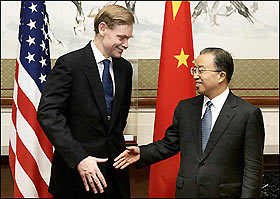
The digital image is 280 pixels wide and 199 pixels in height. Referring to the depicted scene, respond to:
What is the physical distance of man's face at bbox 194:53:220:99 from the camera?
100 inches

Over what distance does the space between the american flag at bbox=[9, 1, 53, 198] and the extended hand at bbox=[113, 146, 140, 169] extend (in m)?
1.33

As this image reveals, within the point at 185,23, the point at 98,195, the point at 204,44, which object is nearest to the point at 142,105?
the point at 204,44

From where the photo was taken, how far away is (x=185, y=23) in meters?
3.79

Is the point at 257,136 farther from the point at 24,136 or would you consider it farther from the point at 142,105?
the point at 142,105

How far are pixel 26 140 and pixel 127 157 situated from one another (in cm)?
138

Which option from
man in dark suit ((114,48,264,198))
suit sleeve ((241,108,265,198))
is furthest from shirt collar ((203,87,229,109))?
suit sleeve ((241,108,265,198))

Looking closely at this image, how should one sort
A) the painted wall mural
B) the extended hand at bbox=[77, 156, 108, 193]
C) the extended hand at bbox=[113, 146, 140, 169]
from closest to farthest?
the extended hand at bbox=[77, 156, 108, 193] < the extended hand at bbox=[113, 146, 140, 169] < the painted wall mural

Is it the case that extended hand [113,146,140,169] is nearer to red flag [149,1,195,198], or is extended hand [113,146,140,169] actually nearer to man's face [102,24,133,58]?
man's face [102,24,133,58]

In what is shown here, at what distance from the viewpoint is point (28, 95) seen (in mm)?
3695

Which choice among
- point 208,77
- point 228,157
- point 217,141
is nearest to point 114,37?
point 208,77

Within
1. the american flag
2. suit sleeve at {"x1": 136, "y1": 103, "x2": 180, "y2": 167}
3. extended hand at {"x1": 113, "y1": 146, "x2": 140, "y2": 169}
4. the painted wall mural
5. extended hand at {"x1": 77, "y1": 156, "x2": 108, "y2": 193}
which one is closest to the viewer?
extended hand at {"x1": 77, "y1": 156, "x2": 108, "y2": 193}

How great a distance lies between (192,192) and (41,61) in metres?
1.86

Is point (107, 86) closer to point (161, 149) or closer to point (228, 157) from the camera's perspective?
point (161, 149)

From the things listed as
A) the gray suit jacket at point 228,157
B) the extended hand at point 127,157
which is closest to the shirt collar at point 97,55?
the extended hand at point 127,157
